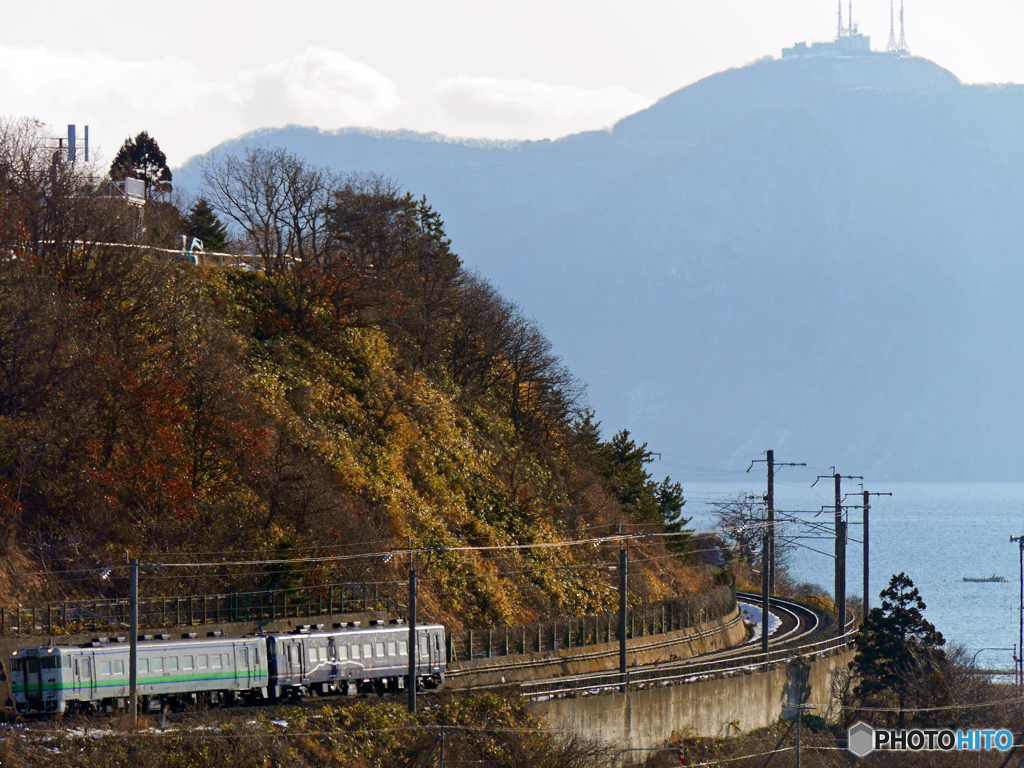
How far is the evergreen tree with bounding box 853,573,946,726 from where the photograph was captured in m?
51.2

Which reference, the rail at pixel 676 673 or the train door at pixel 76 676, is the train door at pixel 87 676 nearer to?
the train door at pixel 76 676

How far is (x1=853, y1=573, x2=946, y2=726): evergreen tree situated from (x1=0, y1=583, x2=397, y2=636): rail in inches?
870

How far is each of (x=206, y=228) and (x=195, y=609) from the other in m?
37.5

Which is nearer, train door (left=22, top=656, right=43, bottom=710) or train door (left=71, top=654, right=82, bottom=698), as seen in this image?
train door (left=22, top=656, right=43, bottom=710)

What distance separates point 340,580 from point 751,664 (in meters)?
18.3

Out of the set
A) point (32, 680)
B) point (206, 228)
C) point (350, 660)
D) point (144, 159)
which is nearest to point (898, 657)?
point (350, 660)

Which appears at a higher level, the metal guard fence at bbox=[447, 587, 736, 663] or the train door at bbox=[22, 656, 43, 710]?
the train door at bbox=[22, 656, 43, 710]

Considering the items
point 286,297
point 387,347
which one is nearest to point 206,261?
point 286,297

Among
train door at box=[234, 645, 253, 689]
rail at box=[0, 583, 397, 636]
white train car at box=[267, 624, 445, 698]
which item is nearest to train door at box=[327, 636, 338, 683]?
white train car at box=[267, 624, 445, 698]

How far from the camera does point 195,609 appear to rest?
140 feet

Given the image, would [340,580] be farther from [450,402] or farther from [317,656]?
[450,402]

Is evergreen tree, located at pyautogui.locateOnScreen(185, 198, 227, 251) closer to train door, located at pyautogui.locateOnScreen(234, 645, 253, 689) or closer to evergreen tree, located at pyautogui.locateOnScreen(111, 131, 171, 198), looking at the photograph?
evergreen tree, located at pyautogui.locateOnScreen(111, 131, 171, 198)

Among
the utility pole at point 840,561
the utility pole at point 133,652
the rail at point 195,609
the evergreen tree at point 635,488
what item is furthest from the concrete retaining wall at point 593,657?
the utility pole at point 133,652

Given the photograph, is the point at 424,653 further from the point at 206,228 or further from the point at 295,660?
the point at 206,228
